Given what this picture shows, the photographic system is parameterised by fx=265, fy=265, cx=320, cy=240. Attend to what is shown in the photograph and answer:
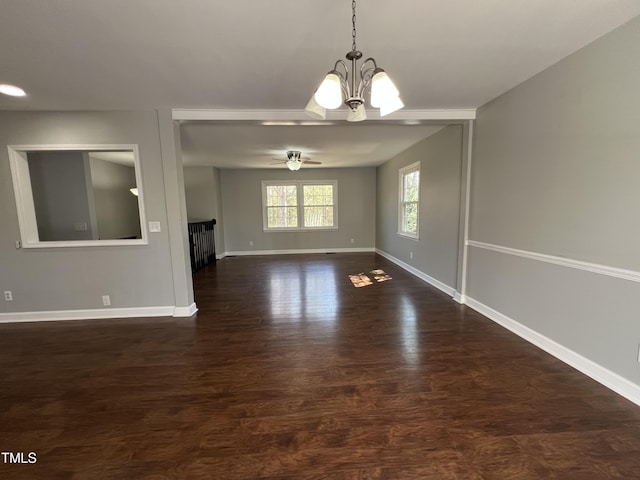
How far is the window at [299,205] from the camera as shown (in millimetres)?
7445

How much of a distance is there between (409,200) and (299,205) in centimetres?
320

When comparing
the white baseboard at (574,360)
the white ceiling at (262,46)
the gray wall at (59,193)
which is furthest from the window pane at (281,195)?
the white baseboard at (574,360)

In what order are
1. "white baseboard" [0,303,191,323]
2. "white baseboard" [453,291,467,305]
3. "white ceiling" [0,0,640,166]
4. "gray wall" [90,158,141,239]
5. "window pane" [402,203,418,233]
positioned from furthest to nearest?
"gray wall" [90,158,141,239], "window pane" [402,203,418,233], "white baseboard" [453,291,467,305], "white baseboard" [0,303,191,323], "white ceiling" [0,0,640,166]

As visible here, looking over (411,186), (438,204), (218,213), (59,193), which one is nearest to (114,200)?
(59,193)

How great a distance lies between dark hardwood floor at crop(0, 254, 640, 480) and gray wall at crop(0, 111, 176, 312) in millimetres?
343

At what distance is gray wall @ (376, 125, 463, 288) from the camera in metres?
3.71

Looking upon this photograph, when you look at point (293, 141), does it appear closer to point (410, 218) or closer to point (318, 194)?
point (410, 218)

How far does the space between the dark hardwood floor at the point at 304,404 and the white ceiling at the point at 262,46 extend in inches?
96.0

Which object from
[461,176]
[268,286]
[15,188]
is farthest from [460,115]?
[15,188]

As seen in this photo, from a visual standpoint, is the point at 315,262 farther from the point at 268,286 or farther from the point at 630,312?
the point at 630,312

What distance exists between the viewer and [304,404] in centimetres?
177

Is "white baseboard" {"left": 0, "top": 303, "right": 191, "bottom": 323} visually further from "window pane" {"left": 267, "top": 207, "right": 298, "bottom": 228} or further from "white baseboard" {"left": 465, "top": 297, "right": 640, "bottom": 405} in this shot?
"window pane" {"left": 267, "top": 207, "right": 298, "bottom": 228}

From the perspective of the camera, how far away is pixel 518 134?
2.60 metres

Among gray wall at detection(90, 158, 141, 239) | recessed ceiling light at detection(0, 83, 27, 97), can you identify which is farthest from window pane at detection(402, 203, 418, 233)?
gray wall at detection(90, 158, 141, 239)
